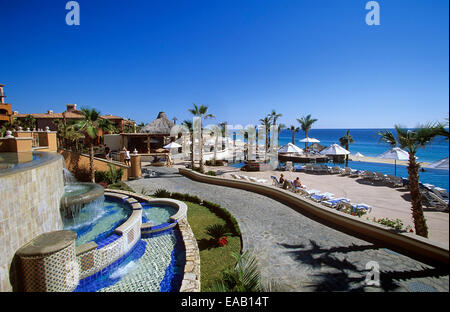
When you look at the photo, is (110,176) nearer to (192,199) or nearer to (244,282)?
(192,199)

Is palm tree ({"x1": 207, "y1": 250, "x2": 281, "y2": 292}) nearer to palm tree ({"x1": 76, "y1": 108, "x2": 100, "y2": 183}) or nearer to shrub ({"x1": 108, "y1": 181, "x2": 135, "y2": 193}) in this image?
shrub ({"x1": 108, "y1": 181, "x2": 135, "y2": 193})

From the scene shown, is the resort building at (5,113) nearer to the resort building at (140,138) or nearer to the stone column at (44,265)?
the resort building at (140,138)

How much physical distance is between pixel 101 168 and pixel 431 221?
19740 millimetres

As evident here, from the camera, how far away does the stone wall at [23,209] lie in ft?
13.6

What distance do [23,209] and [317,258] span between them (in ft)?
23.0

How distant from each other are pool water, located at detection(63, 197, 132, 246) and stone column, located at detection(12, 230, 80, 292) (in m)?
1.96

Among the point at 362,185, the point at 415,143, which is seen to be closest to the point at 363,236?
the point at 415,143

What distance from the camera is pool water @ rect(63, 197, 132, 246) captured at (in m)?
7.15

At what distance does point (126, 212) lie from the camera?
936 centimetres

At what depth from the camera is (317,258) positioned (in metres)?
5.57

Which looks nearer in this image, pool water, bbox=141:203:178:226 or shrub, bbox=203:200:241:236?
shrub, bbox=203:200:241:236

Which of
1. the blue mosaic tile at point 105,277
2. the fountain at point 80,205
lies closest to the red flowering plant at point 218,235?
the blue mosaic tile at point 105,277

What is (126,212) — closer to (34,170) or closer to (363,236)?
(34,170)

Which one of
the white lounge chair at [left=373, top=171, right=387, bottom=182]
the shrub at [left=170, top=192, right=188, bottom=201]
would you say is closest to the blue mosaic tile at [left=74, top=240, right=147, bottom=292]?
the shrub at [left=170, top=192, right=188, bottom=201]
